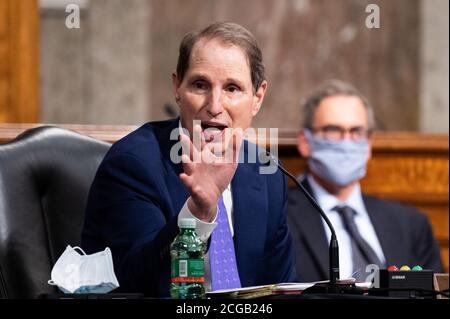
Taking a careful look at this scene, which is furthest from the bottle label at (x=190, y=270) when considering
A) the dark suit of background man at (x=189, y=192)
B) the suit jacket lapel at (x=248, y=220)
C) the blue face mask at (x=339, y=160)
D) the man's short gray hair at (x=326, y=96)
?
the man's short gray hair at (x=326, y=96)

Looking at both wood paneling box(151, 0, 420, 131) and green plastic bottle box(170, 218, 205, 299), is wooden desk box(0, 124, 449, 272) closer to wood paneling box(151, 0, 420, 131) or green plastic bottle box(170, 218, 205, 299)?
wood paneling box(151, 0, 420, 131)

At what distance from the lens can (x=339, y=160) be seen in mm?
4457

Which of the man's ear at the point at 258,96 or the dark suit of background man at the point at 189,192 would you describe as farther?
the man's ear at the point at 258,96

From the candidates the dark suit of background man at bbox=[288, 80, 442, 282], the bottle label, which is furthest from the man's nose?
the dark suit of background man at bbox=[288, 80, 442, 282]

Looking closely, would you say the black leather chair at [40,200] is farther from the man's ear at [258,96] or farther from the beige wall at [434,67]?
the beige wall at [434,67]

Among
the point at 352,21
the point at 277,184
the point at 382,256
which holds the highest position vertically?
the point at 352,21

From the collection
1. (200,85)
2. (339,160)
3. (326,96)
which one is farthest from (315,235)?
(200,85)

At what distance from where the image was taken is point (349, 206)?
4.32 m

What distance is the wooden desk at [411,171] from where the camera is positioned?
4.84m

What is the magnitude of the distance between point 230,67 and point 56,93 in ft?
14.5

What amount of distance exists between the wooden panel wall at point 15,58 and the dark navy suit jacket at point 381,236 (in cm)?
129

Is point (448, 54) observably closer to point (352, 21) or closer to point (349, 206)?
point (352, 21)
